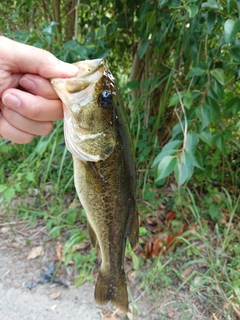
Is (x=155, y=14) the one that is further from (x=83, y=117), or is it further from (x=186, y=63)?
(x=83, y=117)

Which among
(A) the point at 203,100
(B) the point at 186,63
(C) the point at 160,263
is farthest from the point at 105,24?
(C) the point at 160,263

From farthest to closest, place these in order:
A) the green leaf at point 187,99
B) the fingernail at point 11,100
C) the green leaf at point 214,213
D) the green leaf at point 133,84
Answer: the green leaf at point 133,84 < the green leaf at point 214,213 < the green leaf at point 187,99 < the fingernail at point 11,100

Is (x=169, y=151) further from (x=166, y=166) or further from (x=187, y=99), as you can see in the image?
(x=187, y=99)

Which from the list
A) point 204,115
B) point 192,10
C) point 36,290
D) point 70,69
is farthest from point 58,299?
point 192,10

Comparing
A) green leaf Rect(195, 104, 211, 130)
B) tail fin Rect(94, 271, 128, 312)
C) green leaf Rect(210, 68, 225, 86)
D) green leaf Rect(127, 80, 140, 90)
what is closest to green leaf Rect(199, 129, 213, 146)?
green leaf Rect(195, 104, 211, 130)

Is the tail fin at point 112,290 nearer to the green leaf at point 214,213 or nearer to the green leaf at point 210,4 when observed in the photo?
the green leaf at point 214,213

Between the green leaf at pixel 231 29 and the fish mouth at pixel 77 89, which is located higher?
the green leaf at pixel 231 29

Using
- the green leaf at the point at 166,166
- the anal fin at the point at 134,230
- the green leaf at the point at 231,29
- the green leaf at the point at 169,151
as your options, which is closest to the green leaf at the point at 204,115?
the green leaf at the point at 169,151
